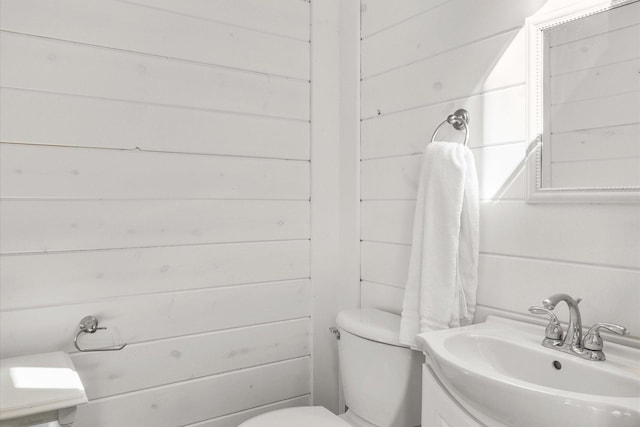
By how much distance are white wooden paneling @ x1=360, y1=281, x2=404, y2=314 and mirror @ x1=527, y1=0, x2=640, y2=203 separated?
642 mm

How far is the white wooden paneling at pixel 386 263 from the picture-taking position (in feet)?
5.42

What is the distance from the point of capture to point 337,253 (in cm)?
192

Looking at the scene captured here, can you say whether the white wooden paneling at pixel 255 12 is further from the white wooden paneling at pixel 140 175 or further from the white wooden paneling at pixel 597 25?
the white wooden paneling at pixel 597 25

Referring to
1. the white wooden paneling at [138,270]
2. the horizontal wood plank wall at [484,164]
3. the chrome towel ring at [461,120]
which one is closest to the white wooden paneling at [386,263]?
the horizontal wood plank wall at [484,164]

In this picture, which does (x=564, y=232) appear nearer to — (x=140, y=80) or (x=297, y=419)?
(x=297, y=419)

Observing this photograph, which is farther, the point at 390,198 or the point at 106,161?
the point at 390,198

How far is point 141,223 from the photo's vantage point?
149 centimetres

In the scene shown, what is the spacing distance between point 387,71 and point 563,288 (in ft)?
3.25

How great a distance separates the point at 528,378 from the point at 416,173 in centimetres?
76

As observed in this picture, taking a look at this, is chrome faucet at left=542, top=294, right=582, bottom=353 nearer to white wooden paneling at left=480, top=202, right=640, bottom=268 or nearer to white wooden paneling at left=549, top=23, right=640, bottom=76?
white wooden paneling at left=480, top=202, right=640, bottom=268

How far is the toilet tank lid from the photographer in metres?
1.42

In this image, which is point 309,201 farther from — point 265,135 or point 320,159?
point 265,135

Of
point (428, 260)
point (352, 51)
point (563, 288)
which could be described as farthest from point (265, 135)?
point (563, 288)

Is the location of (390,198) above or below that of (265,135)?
below
